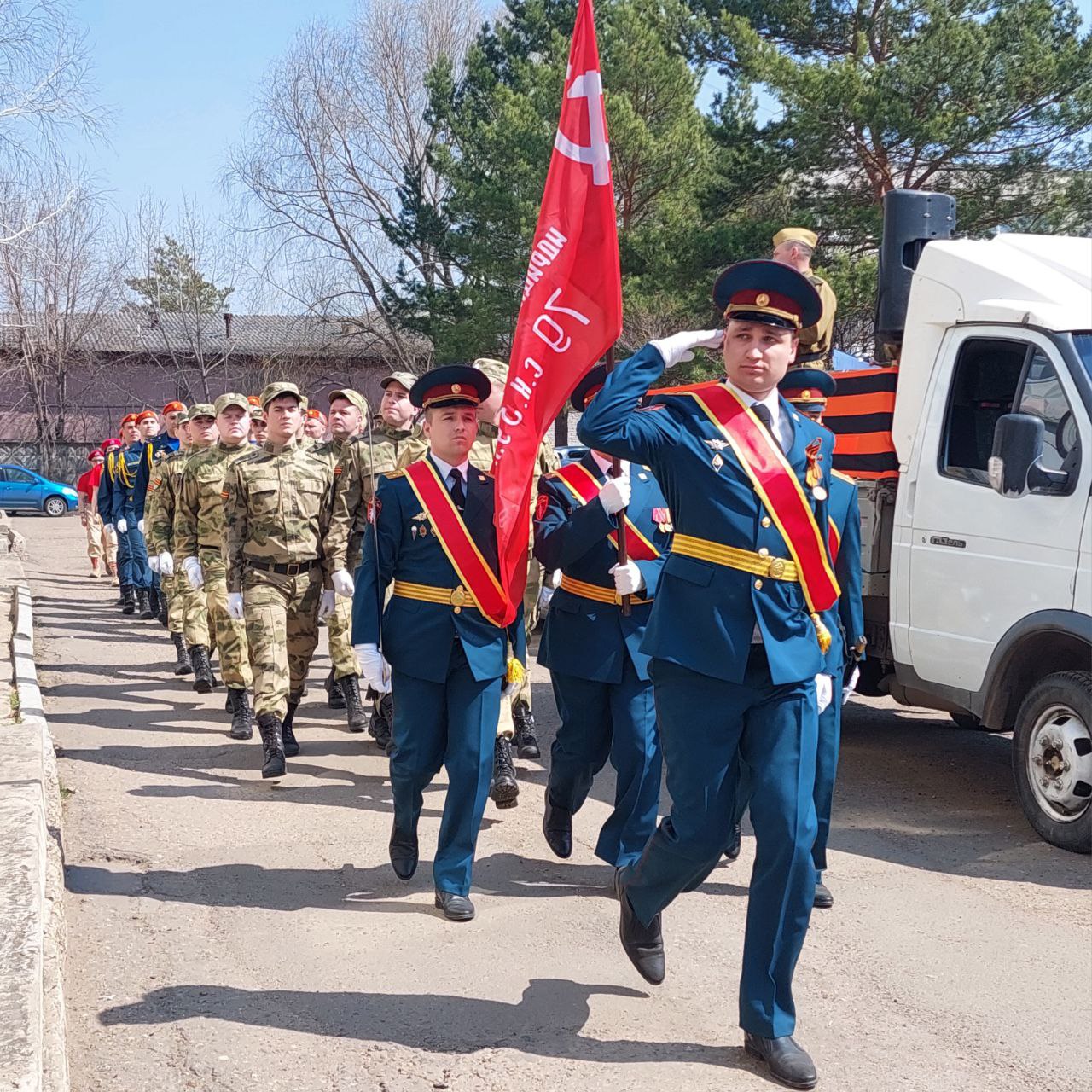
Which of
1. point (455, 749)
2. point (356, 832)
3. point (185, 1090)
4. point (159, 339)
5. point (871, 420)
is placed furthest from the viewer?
point (159, 339)

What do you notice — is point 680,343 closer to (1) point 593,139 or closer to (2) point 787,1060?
(1) point 593,139

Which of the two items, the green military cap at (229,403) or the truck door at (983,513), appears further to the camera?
the green military cap at (229,403)

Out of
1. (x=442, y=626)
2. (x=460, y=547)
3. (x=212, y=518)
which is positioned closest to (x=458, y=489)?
(x=460, y=547)

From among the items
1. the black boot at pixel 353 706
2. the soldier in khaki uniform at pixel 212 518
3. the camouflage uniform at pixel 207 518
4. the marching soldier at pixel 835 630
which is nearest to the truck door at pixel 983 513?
the marching soldier at pixel 835 630

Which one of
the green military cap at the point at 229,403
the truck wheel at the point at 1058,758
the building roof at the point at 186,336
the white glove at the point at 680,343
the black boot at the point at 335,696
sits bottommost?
the black boot at the point at 335,696

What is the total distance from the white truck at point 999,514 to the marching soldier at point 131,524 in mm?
10168

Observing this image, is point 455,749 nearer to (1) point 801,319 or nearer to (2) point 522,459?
(2) point 522,459

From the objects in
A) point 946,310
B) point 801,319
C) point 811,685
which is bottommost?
point 811,685

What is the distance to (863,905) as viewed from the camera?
5.53 m

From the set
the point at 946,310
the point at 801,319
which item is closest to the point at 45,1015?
the point at 801,319

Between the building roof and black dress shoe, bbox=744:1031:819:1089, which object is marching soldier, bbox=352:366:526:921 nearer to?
black dress shoe, bbox=744:1031:819:1089

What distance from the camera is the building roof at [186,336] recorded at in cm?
4784

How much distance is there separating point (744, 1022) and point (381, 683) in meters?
2.07

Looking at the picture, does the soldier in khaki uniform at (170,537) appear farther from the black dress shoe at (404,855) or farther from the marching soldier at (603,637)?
the marching soldier at (603,637)
